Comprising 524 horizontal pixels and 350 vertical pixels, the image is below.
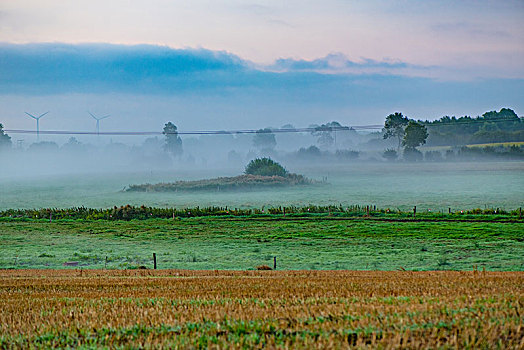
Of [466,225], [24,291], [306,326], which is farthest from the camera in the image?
[466,225]

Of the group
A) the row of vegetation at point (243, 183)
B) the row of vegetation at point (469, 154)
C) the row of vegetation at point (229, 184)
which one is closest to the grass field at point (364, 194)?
the row of vegetation at point (229, 184)

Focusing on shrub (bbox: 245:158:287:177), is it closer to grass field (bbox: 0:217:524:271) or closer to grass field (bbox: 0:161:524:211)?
grass field (bbox: 0:161:524:211)

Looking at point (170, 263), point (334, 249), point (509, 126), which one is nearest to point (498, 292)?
point (170, 263)

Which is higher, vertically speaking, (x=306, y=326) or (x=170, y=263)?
(x=306, y=326)

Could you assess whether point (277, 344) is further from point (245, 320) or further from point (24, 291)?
point (24, 291)

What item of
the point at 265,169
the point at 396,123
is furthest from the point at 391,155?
the point at 265,169

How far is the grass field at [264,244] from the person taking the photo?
26.1m

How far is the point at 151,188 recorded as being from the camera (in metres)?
112

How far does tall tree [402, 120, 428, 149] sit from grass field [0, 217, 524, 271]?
119162 mm

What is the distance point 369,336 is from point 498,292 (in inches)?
173

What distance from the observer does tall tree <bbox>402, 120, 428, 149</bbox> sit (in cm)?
16038

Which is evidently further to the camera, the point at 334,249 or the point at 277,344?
the point at 334,249

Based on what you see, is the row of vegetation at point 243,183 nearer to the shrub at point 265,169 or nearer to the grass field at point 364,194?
the shrub at point 265,169

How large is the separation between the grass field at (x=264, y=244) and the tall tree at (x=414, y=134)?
119 meters
